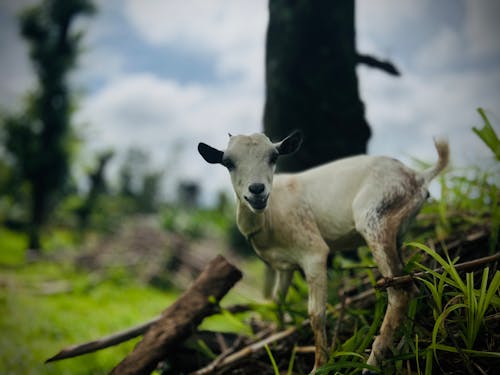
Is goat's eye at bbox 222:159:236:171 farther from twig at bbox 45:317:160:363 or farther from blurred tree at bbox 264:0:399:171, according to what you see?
blurred tree at bbox 264:0:399:171

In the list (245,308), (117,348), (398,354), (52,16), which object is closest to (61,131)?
(52,16)

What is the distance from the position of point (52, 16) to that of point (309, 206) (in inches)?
866

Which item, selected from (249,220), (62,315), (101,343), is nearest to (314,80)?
(249,220)

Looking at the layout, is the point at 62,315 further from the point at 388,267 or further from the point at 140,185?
the point at 140,185

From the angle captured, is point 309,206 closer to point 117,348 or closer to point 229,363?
point 229,363

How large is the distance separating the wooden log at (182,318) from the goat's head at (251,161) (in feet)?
2.84

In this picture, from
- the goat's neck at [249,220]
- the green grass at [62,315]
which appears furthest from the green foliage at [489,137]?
the green grass at [62,315]

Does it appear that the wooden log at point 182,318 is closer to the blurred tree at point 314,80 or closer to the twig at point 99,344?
the twig at point 99,344

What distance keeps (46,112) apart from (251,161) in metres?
19.4

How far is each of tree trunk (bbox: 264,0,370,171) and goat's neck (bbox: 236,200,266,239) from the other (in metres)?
1.42

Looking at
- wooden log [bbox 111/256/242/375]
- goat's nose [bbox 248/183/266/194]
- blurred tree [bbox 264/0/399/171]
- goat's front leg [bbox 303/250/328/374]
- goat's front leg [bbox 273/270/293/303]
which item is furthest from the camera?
blurred tree [bbox 264/0/399/171]

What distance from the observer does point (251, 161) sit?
1.59 metres

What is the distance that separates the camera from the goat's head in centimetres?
153

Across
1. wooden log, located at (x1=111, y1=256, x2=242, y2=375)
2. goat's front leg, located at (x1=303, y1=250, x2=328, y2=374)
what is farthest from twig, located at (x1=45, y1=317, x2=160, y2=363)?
goat's front leg, located at (x1=303, y1=250, x2=328, y2=374)
